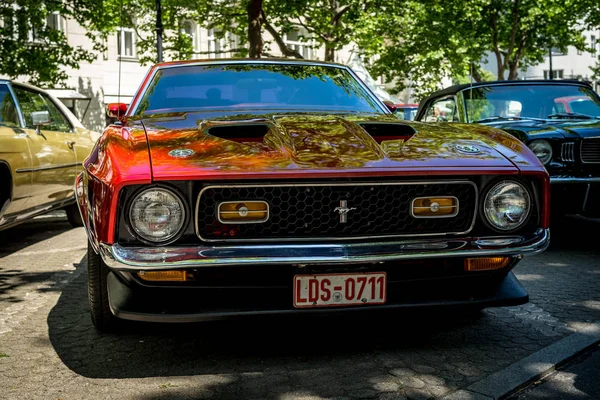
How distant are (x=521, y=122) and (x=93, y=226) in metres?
4.95

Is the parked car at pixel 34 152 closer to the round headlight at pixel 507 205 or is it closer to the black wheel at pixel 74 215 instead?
the black wheel at pixel 74 215

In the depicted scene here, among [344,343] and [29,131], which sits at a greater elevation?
[29,131]

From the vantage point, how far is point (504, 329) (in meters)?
4.54

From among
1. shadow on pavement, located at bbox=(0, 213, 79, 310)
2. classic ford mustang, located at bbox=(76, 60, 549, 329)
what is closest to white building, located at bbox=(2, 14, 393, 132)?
shadow on pavement, located at bbox=(0, 213, 79, 310)

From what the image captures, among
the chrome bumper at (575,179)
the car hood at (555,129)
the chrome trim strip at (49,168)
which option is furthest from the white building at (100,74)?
the chrome bumper at (575,179)

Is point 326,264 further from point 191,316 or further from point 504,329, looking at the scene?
point 504,329

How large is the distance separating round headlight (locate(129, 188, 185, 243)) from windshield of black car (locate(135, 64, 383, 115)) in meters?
1.47

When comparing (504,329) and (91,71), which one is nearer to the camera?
(504,329)

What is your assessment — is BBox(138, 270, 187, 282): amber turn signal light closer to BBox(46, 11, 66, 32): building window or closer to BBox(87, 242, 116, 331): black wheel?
BBox(87, 242, 116, 331): black wheel

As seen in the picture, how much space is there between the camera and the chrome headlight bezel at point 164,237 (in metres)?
3.50

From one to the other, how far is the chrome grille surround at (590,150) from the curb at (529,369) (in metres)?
2.88

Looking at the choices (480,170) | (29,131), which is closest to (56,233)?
(29,131)

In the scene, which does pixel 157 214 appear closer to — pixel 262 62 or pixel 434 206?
pixel 434 206

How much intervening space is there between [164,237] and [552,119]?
17.7 feet
